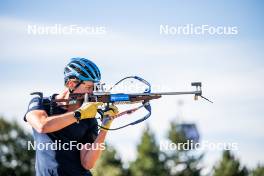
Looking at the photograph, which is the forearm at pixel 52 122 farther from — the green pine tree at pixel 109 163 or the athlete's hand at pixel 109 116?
the green pine tree at pixel 109 163

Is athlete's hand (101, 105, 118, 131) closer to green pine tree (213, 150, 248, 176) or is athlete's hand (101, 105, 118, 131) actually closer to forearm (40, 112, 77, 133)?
forearm (40, 112, 77, 133)

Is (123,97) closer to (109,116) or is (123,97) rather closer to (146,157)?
(109,116)

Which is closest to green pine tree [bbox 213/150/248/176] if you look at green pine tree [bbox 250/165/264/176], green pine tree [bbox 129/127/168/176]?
green pine tree [bbox 250/165/264/176]

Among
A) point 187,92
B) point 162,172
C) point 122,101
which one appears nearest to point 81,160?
point 122,101

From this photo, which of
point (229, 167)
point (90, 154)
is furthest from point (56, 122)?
point (229, 167)

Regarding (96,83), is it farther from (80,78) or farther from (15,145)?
(15,145)

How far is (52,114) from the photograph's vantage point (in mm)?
6898

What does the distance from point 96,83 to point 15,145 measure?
52055 mm

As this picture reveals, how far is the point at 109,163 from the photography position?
190 feet

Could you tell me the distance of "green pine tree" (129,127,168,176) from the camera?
200 ft

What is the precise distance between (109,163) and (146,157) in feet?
15.9

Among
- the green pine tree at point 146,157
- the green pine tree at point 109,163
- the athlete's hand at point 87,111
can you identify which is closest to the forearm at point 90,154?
the athlete's hand at point 87,111

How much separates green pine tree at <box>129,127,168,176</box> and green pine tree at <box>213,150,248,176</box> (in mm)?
7053

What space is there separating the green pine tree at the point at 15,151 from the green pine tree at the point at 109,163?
6.63 meters
